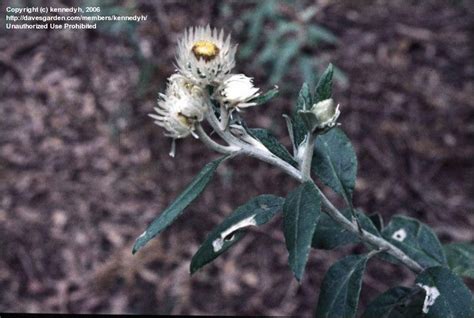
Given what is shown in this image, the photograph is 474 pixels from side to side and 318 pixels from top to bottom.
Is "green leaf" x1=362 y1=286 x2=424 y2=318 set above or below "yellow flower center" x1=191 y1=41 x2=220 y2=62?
below

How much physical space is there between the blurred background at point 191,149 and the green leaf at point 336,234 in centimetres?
113

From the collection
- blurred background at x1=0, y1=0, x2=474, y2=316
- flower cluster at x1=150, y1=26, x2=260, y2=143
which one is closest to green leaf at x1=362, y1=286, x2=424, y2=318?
flower cluster at x1=150, y1=26, x2=260, y2=143

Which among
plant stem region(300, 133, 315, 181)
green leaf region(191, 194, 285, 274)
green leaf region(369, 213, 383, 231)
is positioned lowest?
green leaf region(369, 213, 383, 231)

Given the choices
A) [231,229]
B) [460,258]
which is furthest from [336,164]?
[460,258]

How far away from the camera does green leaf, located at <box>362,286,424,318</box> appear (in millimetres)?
1045

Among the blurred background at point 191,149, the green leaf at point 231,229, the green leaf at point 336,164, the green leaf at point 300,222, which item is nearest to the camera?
the green leaf at point 300,222

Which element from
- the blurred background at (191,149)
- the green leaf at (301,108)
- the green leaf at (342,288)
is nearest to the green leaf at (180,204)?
the green leaf at (301,108)

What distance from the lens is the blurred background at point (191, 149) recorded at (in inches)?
87.3

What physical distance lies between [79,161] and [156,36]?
0.67 meters

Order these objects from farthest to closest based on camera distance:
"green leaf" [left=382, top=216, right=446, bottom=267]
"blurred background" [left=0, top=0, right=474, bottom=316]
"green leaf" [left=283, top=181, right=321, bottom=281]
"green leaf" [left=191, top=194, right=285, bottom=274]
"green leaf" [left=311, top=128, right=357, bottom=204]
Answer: "blurred background" [left=0, top=0, right=474, bottom=316] → "green leaf" [left=382, top=216, right=446, bottom=267] → "green leaf" [left=311, top=128, right=357, bottom=204] → "green leaf" [left=191, top=194, right=285, bottom=274] → "green leaf" [left=283, top=181, right=321, bottom=281]

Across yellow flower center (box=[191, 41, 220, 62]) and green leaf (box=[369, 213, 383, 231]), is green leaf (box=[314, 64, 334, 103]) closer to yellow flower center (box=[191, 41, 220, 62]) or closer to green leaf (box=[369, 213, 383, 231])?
yellow flower center (box=[191, 41, 220, 62])

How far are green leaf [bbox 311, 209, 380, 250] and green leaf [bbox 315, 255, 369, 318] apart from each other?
0.15ft

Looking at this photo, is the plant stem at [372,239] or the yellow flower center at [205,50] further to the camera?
the plant stem at [372,239]

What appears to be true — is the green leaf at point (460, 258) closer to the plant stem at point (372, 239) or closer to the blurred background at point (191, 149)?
the plant stem at point (372, 239)
